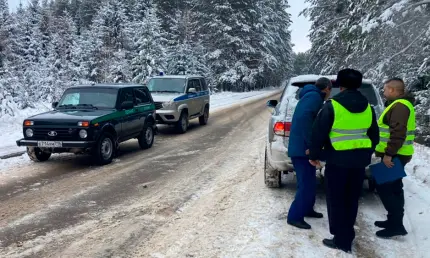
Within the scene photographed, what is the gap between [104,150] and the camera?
868 cm

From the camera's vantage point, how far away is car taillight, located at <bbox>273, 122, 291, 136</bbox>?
5.76 metres

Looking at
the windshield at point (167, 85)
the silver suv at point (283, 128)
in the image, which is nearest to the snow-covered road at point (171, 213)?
the silver suv at point (283, 128)

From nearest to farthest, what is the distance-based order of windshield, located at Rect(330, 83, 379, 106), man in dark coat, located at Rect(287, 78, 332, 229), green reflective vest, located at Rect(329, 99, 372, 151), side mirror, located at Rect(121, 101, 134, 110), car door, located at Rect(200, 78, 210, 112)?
green reflective vest, located at Rect(329, 99, 372, 151) < man in dark coat, located at Rect(287, 78, 332, 229) < windshield, located at Rect(330, 83, 379, 106) < side mirror, located at Rect(121, 101, 134, 110) < car door, located at Rect(200, 78, 210, 112)

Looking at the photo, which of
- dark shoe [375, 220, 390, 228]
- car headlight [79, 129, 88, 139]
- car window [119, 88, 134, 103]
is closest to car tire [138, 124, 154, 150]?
car window [119, 88, 134, 103]

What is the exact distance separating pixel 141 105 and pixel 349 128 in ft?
25.5

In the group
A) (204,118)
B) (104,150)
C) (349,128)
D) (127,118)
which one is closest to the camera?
(349,128)

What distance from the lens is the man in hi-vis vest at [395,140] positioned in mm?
4383

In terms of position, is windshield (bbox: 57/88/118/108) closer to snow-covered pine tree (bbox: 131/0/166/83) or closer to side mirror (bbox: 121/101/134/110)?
side mirror (bbox: 121/101/134/110)

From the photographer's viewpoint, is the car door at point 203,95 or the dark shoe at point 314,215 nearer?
the dark shoe at point 314,215

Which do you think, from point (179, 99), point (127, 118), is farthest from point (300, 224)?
point (179, 99)

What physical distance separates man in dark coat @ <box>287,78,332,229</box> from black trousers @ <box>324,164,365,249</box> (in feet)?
1.47

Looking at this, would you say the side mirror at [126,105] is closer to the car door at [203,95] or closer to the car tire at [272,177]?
the car tire at [272,177]

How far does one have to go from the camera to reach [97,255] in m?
4.07

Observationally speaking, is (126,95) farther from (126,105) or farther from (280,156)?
(280,156)
